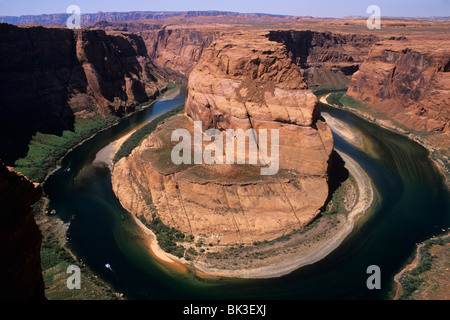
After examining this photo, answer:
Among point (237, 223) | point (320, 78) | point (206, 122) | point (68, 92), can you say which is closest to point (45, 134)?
point (68, 92)

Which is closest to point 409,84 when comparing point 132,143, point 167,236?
point 132,143

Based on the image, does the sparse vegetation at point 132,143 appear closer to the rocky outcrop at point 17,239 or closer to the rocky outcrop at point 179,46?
the rocky outcrop at point 17,239

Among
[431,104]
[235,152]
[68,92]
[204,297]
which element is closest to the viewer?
[204,297]

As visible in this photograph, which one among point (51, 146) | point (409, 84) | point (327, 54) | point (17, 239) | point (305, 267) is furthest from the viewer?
point (327, 54)

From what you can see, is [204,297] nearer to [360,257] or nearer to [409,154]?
[360,257]

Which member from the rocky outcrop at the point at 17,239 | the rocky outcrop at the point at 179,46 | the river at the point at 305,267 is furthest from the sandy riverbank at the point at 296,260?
the rocky outcrop at the point at 179,46

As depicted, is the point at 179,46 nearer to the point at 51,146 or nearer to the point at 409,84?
the point at 51,146
